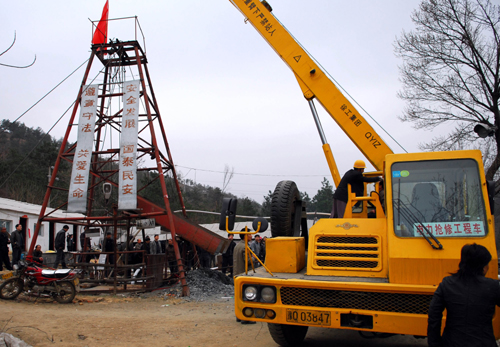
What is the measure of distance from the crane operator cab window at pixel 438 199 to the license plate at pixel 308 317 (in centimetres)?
132

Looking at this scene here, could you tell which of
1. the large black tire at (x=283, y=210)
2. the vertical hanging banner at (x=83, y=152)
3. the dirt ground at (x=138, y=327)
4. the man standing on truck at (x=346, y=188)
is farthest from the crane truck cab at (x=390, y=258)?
the vertical hanging banner at (x=83, y=152)

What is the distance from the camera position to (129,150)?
12.4 meters

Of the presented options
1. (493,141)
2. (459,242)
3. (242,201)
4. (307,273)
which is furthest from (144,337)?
(242,201)

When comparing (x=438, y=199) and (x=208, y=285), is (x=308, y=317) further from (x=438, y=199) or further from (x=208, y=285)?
(x=208, y=285)

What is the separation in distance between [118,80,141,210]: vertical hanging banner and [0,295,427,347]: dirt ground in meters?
3.01

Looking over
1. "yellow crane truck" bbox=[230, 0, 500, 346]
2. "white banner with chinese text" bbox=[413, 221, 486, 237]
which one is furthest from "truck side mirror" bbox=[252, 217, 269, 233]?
"white banner with chinese text" bbox=[413, 221, 486, 237]

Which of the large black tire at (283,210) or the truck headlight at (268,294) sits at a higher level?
the large black tire at (283,210)

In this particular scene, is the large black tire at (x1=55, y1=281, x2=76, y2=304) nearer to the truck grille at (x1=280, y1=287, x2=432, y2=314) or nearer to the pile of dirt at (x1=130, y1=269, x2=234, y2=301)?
the pile of dirt at (x1=130, y1=269, x2=234, y2=301)

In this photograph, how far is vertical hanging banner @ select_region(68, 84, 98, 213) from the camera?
40.5 ft

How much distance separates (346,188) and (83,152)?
903 centimetres

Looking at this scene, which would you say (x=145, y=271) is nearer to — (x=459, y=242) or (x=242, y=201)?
(x=459, y=242)

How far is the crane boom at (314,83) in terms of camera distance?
882 centimetres

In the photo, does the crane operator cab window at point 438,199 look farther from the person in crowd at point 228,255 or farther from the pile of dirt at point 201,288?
the person in crowd at point 228,255

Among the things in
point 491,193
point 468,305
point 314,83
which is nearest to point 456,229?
point 491,193
